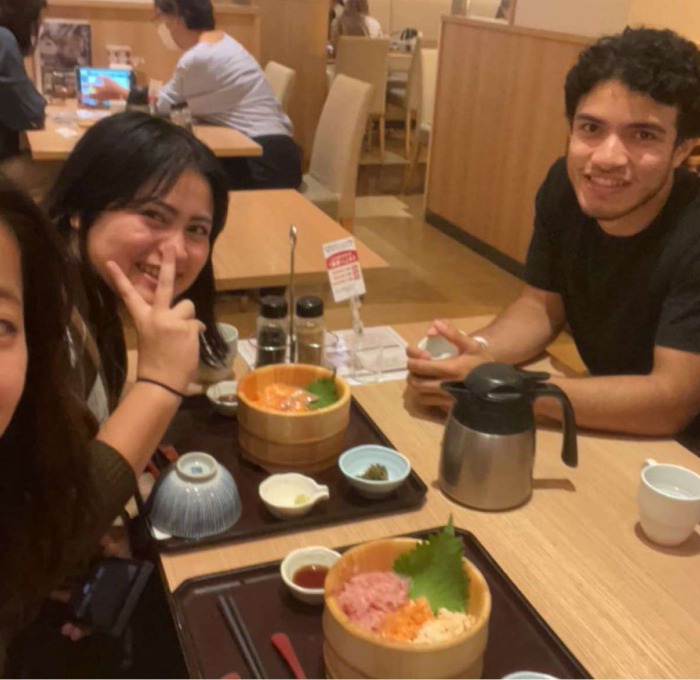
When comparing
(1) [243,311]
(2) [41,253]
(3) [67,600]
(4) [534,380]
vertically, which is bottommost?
(1) [243,311]

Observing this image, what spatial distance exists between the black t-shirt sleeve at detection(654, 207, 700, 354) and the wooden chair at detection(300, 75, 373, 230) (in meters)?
2.22

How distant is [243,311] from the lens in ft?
12.2

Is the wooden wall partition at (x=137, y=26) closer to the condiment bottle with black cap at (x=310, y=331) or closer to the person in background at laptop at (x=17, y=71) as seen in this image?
the person in background at laptop at (x=17, y=71)

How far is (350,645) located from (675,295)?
0.99 meters

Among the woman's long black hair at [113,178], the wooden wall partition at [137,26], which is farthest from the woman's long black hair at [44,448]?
the wooden wall partition at [137,26]

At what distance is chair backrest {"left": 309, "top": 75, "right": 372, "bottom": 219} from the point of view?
3568 millimetres

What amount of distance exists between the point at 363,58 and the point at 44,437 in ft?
18.3

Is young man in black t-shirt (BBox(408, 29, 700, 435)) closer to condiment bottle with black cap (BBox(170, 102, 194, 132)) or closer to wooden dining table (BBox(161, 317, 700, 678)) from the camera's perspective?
wooden dining table (BBox(161, 317, 700, 678))

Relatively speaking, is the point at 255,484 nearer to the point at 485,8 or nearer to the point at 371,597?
the point at 371,597

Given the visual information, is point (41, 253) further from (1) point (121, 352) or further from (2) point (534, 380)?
(2) point (534, 380)

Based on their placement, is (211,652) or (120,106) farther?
(120,106)

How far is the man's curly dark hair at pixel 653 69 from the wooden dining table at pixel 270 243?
88 cm

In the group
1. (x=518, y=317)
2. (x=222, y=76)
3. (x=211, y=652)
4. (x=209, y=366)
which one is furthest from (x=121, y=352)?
(x=222, y=76)

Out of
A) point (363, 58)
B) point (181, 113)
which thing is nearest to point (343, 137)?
point (181, 113)
